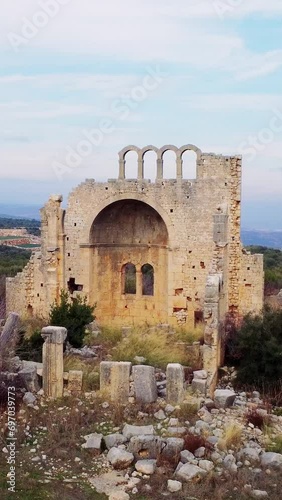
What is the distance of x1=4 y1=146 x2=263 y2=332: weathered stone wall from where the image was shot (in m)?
17.4

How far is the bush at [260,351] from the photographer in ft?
36.4

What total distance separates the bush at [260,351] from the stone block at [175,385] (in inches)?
83.9

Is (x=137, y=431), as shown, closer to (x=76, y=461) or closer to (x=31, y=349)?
(x=76, y=461)

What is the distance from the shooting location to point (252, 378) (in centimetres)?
1130

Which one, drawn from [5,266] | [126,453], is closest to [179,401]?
[126,453]

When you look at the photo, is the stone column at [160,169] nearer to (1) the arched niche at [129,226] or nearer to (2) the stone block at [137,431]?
(1) the arched niche at [129,226]

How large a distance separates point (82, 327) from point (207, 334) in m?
3.58

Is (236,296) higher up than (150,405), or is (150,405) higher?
(236,296)

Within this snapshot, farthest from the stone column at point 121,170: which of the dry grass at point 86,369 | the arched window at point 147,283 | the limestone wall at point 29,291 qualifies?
the dry grass at point 86,369

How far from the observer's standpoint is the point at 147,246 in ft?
64.5

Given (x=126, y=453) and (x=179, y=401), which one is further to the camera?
(x=179, y=401)

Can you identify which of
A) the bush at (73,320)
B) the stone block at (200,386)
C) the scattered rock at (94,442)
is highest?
the bush at (73,320)

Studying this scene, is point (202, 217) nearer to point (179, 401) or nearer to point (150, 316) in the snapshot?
point (150, 316)

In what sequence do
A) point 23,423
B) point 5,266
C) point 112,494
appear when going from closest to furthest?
point 112,494 < point 23,423 < point 5,266
